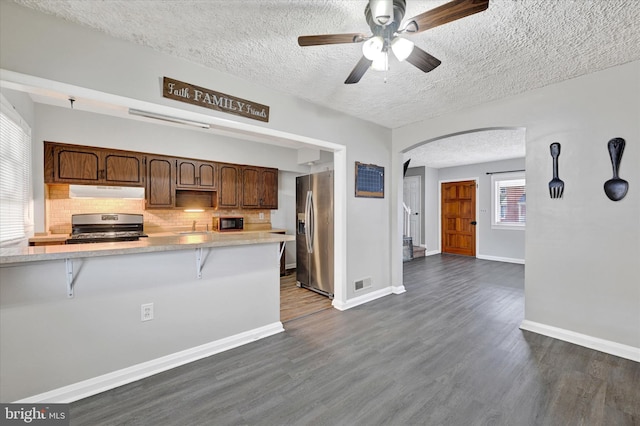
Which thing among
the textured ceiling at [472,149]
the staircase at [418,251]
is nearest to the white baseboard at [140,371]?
the textured ceiling at [472,149]

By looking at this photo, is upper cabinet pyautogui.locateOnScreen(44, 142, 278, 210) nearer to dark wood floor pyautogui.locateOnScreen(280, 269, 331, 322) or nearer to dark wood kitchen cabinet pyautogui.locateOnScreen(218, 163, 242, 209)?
dark wood kitchen cabinet pyautogui.locateOnScreen(218, 163, 242, 209)

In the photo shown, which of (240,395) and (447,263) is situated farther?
(447,263)

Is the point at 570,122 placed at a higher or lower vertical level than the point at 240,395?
higher

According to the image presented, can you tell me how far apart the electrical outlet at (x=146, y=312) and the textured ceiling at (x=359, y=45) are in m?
2.09

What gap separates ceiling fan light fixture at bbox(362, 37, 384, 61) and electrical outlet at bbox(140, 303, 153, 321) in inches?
98.4

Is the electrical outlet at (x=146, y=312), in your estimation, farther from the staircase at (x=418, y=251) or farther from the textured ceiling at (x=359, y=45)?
the staircase at (x=418, y=251)

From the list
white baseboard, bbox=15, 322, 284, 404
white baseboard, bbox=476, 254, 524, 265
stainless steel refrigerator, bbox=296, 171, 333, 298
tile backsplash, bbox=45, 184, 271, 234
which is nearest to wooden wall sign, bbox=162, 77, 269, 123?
stainless steel refrigerator, bbox=296, 171, 333, 298

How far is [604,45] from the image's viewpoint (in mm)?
2090

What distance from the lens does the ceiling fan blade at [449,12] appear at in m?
1.33

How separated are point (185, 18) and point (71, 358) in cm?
250

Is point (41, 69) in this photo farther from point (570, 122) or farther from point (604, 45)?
point (570, 122)

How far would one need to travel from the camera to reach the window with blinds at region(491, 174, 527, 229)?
254 inches

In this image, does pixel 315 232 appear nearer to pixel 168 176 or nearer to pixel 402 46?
pixel 168 176

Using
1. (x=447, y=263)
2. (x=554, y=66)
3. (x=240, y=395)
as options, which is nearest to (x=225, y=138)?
(x=240, y=395)
